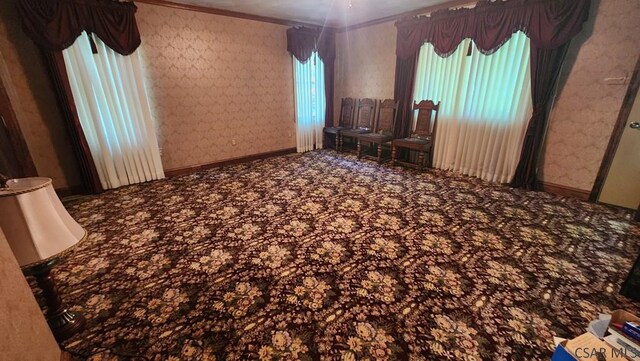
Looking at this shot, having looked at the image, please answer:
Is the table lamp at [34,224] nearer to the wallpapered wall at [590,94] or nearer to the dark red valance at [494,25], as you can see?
the dark red valance at [494,25]

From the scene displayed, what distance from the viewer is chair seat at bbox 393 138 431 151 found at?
13.3ft

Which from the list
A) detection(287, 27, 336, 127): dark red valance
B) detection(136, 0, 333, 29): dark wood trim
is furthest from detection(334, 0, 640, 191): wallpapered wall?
detection(136, 0, 333, 29): dark wood trim

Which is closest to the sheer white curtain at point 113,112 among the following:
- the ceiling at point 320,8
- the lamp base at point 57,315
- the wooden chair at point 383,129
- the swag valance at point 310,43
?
the ceiling at point 320,8

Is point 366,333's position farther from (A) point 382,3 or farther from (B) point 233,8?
(B) point 233,8

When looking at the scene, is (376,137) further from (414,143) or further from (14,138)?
(14,138)

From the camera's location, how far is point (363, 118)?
17.0 feet

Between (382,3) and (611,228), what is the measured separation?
3725 mm

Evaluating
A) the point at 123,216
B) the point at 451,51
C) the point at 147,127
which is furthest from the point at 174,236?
the point at 451,51

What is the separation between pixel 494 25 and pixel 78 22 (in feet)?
16.2

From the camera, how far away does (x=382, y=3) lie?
3.74 m

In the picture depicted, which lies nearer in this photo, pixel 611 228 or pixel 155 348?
pixel 155 348

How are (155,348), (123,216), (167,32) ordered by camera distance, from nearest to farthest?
(155,348), (123,216), (167,32)

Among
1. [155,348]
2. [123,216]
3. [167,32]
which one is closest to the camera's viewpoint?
[155,348]

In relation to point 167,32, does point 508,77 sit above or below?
below
